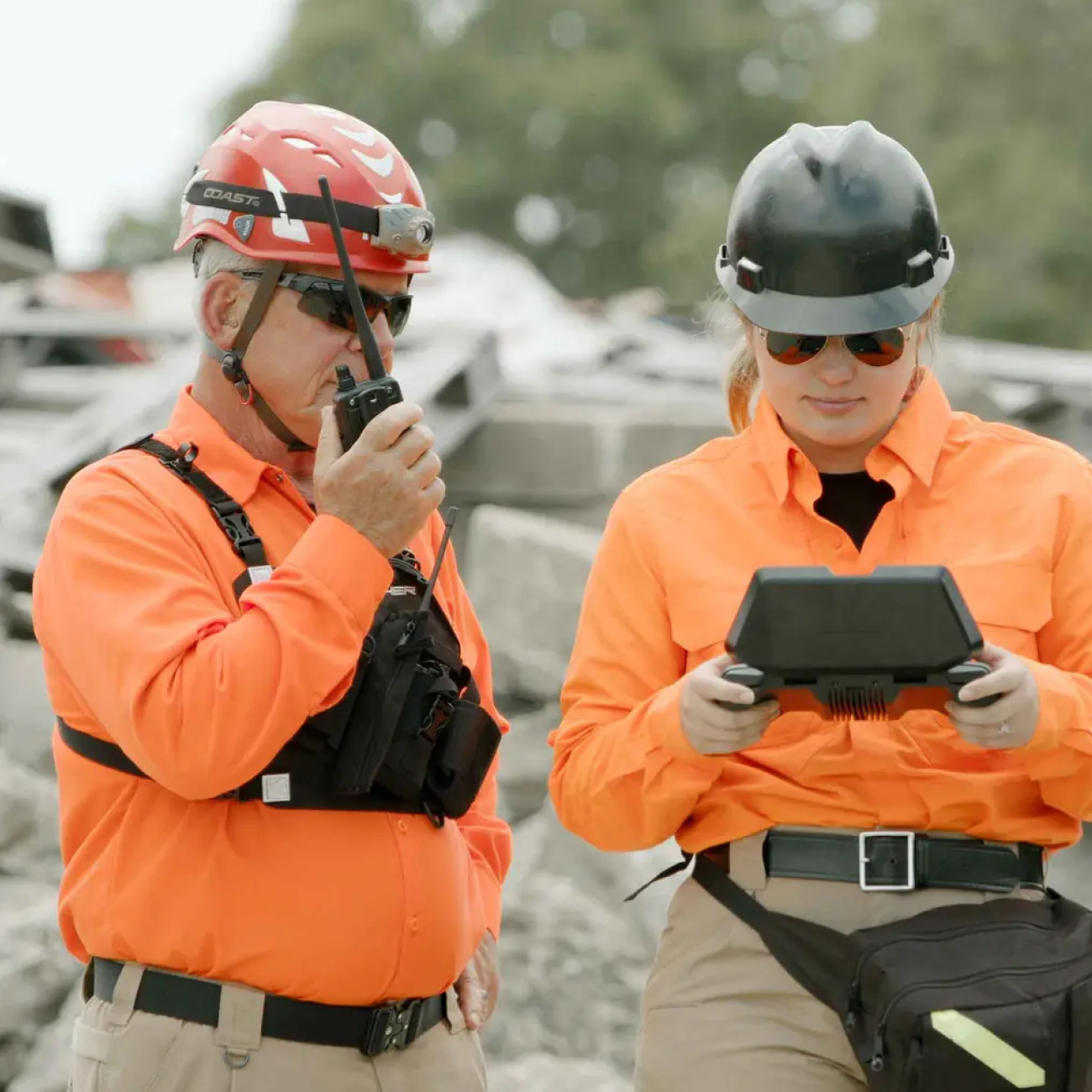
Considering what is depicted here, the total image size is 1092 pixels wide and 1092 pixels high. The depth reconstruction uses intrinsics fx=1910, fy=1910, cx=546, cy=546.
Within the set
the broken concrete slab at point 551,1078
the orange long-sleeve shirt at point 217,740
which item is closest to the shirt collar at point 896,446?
the orange long-sleeve shirt at point 217,740

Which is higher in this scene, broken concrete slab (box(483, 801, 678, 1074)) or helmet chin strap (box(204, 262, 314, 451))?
helmet chin strap (box(204, 262, 314, 451))

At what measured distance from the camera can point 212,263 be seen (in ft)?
11.1

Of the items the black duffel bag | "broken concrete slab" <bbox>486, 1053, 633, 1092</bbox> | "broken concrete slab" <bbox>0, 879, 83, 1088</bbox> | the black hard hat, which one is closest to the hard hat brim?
the black hard hat

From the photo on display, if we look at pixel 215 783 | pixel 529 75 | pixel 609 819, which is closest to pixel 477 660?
pixel 609 819

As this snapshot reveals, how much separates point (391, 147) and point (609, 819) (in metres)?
1.29

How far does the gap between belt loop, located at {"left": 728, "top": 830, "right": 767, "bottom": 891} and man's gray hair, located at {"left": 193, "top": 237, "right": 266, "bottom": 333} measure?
4.22ft

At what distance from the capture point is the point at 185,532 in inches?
123

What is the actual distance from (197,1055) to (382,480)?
969 millimetres

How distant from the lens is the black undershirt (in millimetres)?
3262

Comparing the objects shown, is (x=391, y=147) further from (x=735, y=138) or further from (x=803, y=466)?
(x=735, y=138)

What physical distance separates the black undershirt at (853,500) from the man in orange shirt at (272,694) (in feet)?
2.23

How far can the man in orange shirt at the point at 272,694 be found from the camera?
294 cm

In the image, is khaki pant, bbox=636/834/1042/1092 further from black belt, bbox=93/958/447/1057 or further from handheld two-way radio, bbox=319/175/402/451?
handheld two-way radio, bbox=319/175/402/451

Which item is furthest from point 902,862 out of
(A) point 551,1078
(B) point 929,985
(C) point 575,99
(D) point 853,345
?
(C) point 575,99
